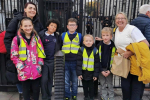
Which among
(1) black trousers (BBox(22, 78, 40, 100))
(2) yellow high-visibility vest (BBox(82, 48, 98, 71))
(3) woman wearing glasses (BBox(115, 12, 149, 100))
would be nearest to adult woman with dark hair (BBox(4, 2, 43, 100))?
(1) black trousers (BBox(22, 78, 40, 100))

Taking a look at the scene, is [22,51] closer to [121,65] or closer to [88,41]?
[88,41]

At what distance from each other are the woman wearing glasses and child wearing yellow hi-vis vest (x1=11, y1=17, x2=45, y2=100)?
1.53m

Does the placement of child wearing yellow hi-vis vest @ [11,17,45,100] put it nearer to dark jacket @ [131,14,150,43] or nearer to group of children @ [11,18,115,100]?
group of children @ [11,18,115,100]

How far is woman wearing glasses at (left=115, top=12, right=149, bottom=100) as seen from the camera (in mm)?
2487

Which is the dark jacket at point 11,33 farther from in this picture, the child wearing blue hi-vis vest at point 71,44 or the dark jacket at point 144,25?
the dark jacket at point 144,25

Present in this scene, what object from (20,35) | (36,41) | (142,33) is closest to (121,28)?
(142,33)

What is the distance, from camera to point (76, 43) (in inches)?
117

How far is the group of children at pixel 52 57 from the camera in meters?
2.46

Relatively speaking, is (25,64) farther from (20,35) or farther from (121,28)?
(121,28)

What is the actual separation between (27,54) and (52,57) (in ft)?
1.77

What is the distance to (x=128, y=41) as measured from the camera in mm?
2555

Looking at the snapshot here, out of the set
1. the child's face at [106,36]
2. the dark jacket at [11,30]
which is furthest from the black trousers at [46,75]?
the child's face at [106,36]

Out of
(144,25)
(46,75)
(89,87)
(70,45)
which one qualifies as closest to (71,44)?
(70,45)

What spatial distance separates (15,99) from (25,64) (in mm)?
1417
